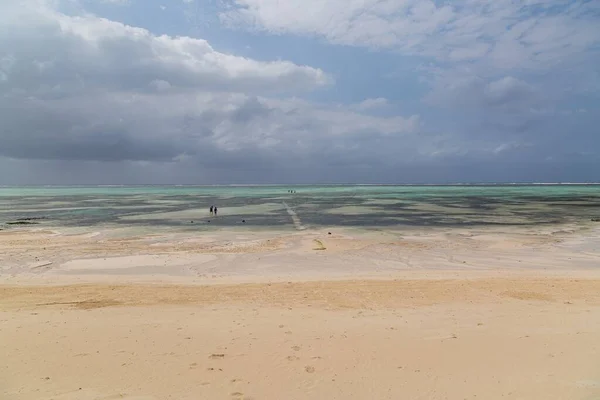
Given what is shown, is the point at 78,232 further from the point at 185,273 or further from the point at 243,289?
the point at 243,289

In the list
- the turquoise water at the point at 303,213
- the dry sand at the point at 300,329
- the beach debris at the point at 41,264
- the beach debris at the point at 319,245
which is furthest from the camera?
the turquoise water at the point at 303,213

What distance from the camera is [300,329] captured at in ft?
28.3

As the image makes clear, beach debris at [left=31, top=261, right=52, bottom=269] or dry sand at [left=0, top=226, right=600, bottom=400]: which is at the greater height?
dry sand at [left=0, top=226, right=600, bottom=400]

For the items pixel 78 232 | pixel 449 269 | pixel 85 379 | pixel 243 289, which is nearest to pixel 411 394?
pixel 85 379

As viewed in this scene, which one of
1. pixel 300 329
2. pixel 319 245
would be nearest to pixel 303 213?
pixel 319 245

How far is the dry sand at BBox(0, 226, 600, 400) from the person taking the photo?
6277mm

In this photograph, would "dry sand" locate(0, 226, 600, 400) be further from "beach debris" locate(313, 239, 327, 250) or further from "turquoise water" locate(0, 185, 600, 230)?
"turquoise water" locate(0, 185, 600, 230)

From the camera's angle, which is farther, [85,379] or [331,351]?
[331,351]

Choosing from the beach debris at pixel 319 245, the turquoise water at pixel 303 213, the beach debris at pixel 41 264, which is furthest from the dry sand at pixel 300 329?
the turquoise water at pixel 303 213

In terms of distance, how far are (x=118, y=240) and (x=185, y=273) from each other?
12329 millimetres

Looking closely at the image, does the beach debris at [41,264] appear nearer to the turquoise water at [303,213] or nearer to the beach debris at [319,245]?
the beach debris at [319,245]

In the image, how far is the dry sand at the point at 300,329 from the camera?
20.6 feet

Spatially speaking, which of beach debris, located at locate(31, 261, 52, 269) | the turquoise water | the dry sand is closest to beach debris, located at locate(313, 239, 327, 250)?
the dry sand

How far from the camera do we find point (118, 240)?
2528cm
